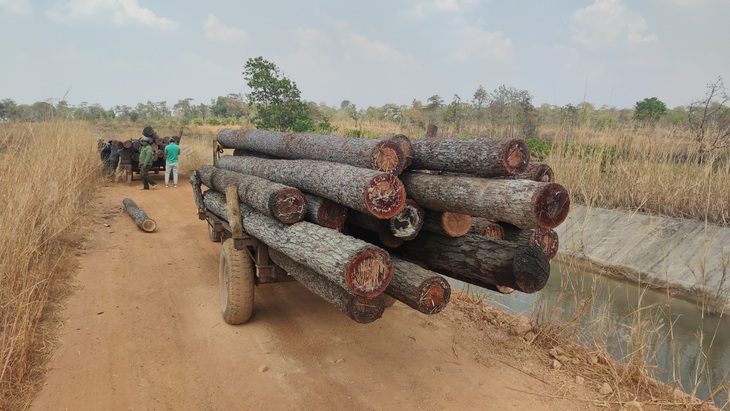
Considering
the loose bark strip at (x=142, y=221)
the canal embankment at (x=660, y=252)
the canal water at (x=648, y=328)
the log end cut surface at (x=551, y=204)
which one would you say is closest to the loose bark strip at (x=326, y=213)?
the log end cut surface at (x=551, y=204)

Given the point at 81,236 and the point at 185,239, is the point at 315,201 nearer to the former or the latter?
the point at 185,239

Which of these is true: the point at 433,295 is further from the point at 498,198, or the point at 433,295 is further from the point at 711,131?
the point at 711,131

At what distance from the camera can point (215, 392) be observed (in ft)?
11.3

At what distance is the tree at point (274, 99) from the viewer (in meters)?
17.8

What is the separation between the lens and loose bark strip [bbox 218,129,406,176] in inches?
127

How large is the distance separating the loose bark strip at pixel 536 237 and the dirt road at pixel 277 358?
49.7 inches

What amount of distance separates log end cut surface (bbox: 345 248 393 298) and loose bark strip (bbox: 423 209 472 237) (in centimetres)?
75

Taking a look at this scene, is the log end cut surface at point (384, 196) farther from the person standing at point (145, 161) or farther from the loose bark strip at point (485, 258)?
the person standing at point (145, 161)

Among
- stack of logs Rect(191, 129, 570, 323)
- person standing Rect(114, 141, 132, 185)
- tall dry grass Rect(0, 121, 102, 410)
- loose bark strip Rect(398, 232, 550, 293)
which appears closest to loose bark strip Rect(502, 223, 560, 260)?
stack of logs Rect(191, 129, 570, 323)

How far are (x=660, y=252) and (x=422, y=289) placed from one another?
7.39 meters

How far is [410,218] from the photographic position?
10.6 ft

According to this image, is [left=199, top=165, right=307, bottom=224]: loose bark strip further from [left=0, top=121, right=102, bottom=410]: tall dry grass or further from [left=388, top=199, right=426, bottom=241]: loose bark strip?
[left=0, top=121, right=102, bottom=410]: tall dry grass

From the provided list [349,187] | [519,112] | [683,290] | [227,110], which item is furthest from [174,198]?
[227,110]

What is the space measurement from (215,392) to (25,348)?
1.59 metres
